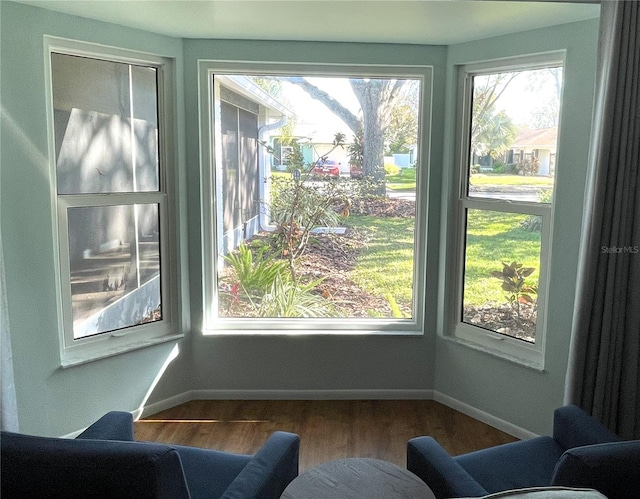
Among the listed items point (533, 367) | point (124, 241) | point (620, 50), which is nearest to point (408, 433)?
point (533, 367)

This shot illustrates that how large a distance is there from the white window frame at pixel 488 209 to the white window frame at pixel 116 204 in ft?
5.97

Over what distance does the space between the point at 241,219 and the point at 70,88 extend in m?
1.28

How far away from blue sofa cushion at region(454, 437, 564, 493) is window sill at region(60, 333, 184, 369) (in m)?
2.01

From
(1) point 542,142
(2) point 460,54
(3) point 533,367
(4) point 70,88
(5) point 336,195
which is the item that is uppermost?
(2) point 460,54

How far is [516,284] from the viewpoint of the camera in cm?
333

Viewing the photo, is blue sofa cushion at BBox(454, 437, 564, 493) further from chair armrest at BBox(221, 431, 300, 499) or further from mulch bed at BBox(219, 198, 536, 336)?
mulch bed at BBox(219, 198, 536, 336)

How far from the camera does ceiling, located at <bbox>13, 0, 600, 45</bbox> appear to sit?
2.62 m

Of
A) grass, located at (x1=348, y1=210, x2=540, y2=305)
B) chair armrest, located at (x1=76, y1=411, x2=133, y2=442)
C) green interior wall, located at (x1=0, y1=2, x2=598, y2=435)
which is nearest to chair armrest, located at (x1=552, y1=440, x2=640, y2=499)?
green interior wall, located at (x1=0, y1=2, x2=598, y2=435)

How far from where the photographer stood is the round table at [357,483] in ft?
5.71

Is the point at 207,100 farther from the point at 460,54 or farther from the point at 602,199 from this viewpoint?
the point at 602,199

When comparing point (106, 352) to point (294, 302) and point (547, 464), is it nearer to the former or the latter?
point (294, 302)

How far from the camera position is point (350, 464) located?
1.94 m

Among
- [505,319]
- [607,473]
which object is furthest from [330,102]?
[607,473]

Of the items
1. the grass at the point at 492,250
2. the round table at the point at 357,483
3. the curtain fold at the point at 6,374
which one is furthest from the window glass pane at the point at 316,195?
the round table at the point at 357,483
